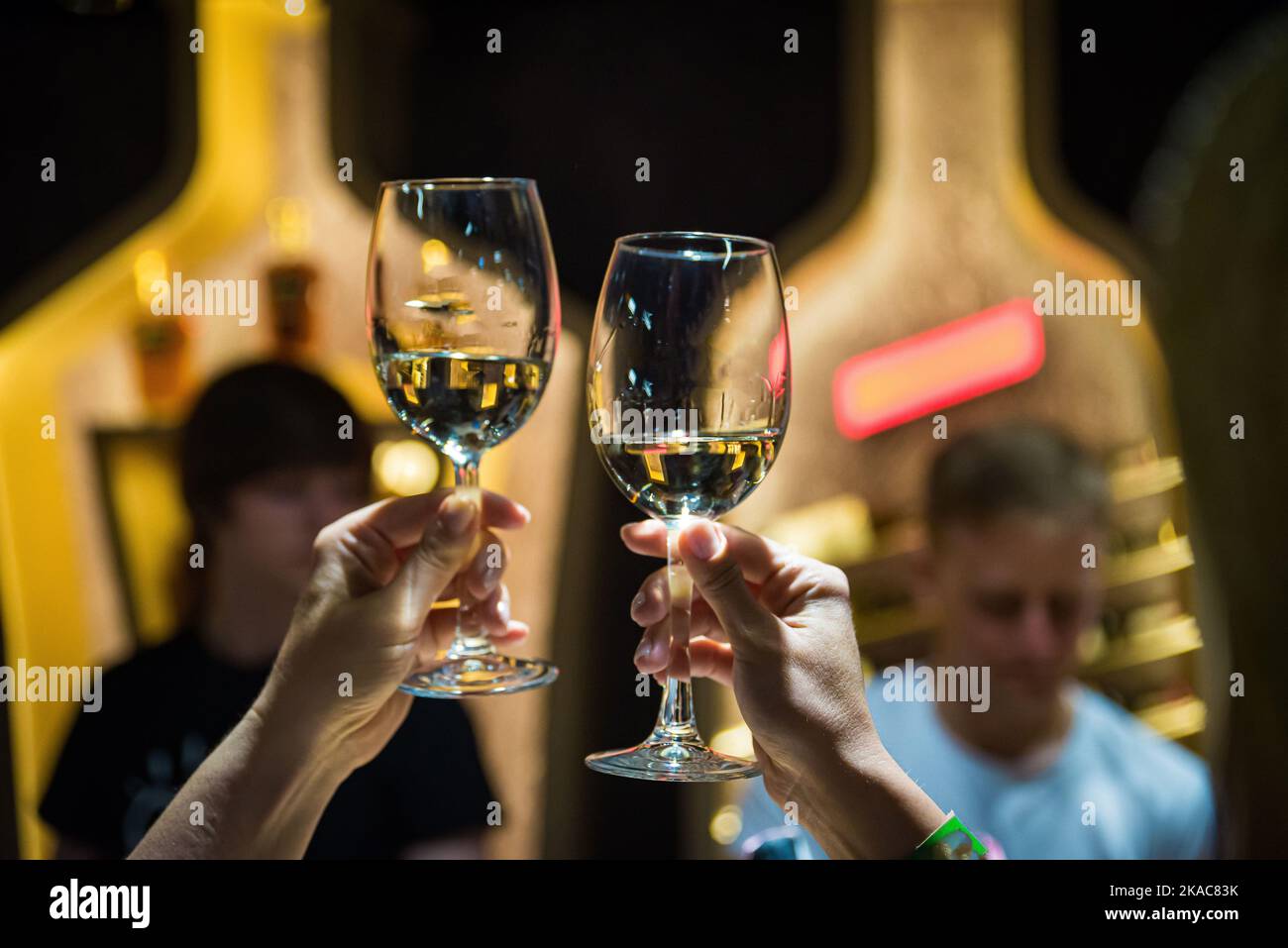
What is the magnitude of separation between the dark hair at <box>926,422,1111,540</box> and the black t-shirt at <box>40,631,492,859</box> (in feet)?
3.51

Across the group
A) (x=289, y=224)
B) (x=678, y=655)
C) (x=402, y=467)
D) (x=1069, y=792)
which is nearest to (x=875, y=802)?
(x=678, y=655)

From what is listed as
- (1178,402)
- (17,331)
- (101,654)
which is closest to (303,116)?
(17,331)

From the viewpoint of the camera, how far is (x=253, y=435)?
236 cm

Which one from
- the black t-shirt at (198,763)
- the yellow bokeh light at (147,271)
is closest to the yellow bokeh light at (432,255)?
the black t-shirt at (198,763)

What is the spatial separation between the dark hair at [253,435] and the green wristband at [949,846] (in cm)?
163

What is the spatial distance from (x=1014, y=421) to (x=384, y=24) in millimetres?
1657

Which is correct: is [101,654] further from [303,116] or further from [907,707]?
[907,707]

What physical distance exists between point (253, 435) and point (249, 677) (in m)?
0.43

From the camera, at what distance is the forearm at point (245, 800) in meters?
1.01

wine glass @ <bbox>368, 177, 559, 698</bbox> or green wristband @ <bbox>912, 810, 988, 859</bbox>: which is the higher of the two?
wine glass @ <bbox>368, 177, 559, 698</bbox>

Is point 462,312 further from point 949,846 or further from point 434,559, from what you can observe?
point 949,846

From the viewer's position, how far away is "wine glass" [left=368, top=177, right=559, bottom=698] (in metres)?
0.97

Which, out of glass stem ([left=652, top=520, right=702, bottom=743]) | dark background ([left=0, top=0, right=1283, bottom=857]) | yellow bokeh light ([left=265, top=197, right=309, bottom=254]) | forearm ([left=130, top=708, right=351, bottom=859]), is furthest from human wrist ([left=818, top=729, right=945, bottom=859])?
yellow bokeh light ([left=265, top=197, right=309, bottom=254])

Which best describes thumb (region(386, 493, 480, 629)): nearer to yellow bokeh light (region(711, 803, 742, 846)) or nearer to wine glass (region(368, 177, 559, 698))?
wine glass (region(368, 177, 559, 698))
